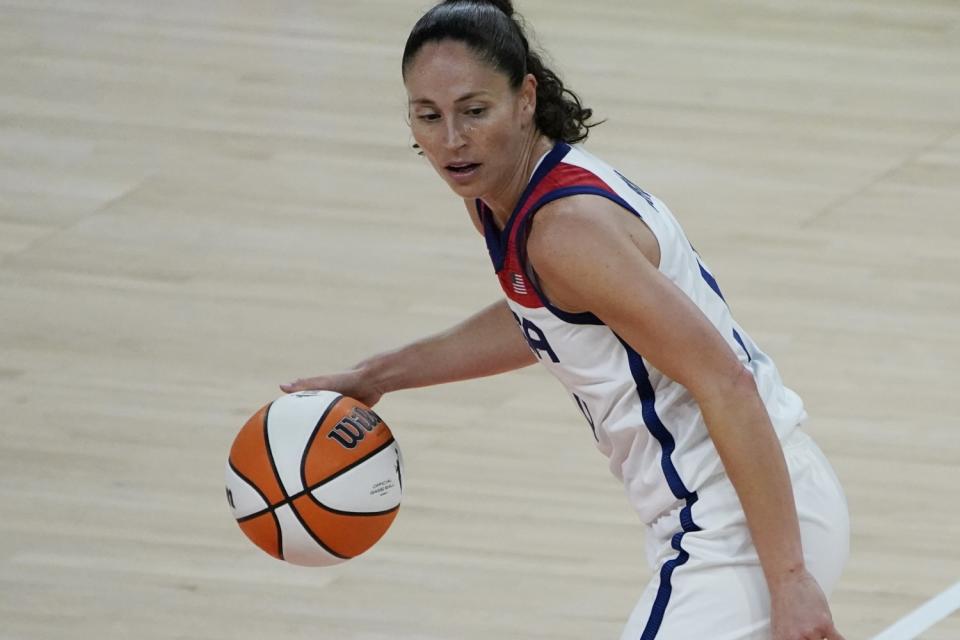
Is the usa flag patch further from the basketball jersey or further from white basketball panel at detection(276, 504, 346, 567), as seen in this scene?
white basketball panel at detection(276, 504, 346, 567)

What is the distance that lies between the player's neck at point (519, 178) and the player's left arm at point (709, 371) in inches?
7.6

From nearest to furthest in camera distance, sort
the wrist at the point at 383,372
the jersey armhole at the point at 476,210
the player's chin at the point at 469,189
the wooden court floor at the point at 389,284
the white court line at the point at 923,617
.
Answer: the player's chin at the point at 469,189
the jersey armhole at the point at 476,210
the wrist at the point at 383,372
the white court line at the point at 923,617
the wooden court floor at the point at 389,284

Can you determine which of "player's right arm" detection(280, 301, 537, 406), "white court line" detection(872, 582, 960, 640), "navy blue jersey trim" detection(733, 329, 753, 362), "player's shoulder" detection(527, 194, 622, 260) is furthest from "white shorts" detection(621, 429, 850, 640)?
"white court line" detection(872, 582, 960, 640)

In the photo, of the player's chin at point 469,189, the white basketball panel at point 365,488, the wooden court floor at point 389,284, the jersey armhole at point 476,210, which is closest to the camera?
the player's chin at point 469,189

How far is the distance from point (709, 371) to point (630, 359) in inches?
7.0

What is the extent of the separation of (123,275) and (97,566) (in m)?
1.67

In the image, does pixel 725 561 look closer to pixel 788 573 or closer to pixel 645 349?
pixel 788 573

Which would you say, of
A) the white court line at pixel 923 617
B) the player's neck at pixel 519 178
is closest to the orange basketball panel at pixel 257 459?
the player's neck at pixel 519 178

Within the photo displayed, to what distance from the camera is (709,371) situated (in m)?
2.21

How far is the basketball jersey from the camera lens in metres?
2.36

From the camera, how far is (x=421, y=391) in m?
4.75

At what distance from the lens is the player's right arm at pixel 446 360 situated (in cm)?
290

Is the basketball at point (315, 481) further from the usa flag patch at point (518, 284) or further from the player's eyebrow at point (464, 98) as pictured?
the player's eyebrow at point (464, 98)

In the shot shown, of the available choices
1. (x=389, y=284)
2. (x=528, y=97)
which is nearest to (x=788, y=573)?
(x=528, y=97)
